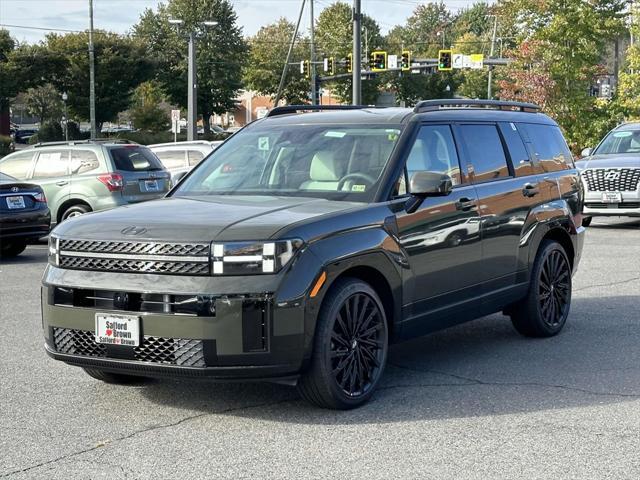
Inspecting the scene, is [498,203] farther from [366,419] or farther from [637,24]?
[637,24]

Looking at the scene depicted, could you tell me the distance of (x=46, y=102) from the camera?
85.0 meters

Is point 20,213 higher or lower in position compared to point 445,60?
lower

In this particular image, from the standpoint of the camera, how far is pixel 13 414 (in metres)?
6.21

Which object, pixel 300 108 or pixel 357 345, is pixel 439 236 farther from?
pixel 300 108

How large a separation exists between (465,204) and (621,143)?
565 inches

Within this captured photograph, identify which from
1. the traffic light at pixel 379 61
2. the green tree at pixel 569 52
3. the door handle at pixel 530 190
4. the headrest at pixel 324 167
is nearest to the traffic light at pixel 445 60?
the traffic light at pixel 379 61

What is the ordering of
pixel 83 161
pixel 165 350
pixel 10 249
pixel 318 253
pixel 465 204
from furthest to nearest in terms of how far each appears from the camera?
pixel 83 161 → pixel 10 249 → pixel 465 204 → pixel 318 253 → pixel 165 350

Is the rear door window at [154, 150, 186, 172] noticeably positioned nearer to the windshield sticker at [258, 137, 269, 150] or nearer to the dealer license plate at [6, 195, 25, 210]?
the dealer license plate at [6, 195, 25, 210]

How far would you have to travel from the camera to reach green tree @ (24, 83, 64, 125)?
83375 mm

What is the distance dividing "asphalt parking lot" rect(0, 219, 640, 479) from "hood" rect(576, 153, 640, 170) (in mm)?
11356

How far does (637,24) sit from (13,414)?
35.7m

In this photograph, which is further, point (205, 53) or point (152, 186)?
point (205, 53)

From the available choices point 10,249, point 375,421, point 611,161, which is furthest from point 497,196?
point 611,161

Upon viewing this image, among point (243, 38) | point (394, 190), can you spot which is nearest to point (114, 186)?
point (394, 190)
